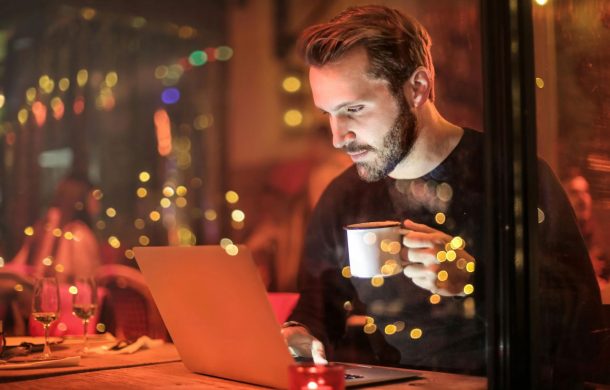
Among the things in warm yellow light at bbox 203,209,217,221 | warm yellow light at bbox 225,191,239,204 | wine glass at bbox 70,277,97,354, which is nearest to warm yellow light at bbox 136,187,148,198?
warm yellow light at bbox 203,209,217,221

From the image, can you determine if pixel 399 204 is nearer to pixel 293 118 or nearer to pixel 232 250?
pixel 293 118

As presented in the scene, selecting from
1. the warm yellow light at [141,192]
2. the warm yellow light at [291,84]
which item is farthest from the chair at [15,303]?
the warm yellow light at [291,84]

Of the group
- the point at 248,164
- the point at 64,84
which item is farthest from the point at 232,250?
the point at 64,84

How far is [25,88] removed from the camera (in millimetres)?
3664

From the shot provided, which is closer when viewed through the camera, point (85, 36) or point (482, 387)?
point (482, 387)

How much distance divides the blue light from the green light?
0.15m

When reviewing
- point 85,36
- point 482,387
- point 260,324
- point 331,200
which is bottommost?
point 482,387

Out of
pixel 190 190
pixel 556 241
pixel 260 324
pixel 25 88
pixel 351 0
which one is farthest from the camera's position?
pixel 25 88

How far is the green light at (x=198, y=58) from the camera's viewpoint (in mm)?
3059

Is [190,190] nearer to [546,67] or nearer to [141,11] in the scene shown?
[141,11]

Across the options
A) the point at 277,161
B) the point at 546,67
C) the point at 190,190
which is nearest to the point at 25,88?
the point at 190,190

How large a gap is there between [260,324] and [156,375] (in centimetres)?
39

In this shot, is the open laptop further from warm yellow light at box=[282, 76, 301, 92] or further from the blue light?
the blue light

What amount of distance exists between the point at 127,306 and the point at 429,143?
1749mm
